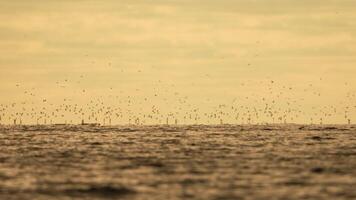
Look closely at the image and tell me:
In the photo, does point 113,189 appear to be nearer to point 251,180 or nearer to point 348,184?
point 251,180

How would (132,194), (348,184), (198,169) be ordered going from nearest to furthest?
1. (132,194)
2. (348,184)
3. (198,169)

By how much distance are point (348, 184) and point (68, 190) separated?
21905 millimetres

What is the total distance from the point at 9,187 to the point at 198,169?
845 inches

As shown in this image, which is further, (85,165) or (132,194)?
(85,165)

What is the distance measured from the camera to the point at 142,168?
3551 inches

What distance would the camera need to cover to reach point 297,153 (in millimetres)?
114688

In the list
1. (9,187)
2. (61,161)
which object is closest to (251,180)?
(9,187)

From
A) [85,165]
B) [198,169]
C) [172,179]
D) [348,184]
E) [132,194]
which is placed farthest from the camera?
[85,165]

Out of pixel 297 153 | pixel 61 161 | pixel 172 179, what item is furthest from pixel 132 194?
pixel 297 153

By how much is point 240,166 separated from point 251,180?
618 inches

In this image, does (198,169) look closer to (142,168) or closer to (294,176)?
(142,168)

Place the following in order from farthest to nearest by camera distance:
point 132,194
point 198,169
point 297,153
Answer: point 297,153 → point 198,169 → point 132,194

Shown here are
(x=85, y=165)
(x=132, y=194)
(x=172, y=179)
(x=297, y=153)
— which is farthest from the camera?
(x=297, y=153)

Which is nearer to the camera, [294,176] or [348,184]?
[348,184]
